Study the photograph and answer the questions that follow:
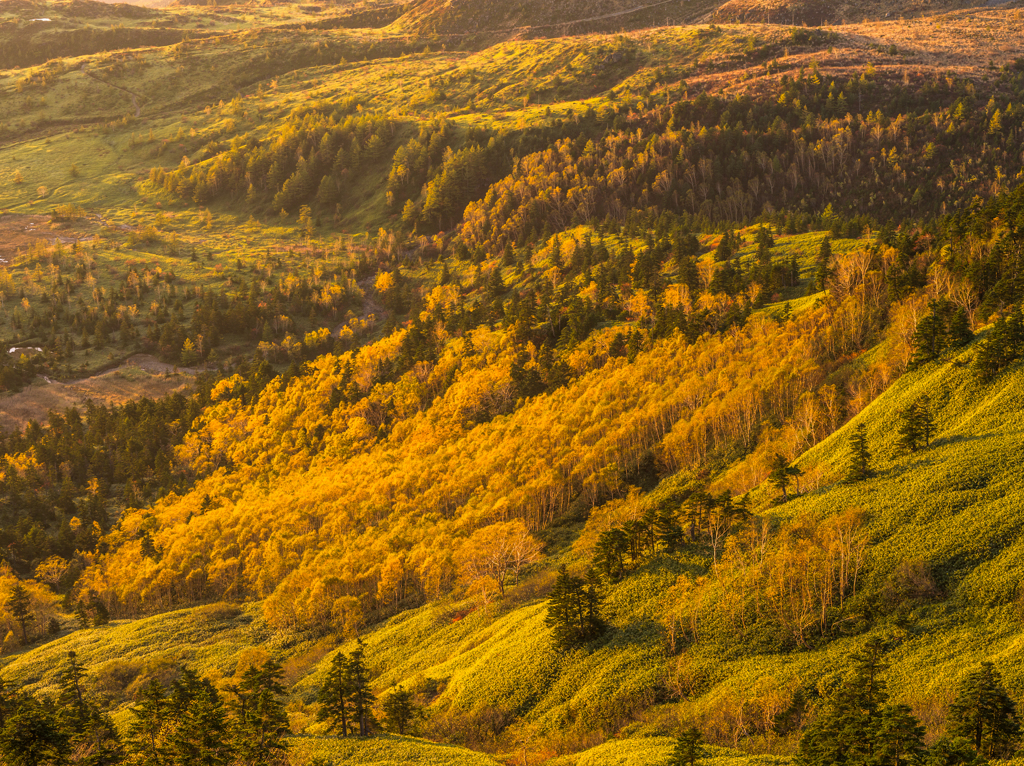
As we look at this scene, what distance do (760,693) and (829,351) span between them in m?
79.9

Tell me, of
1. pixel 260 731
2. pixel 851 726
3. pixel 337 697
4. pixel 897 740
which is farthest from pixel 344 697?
pixel 897 740

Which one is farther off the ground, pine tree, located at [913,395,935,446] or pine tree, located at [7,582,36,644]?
pine tree, located at [913,395,935,446]

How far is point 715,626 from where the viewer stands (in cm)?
7831

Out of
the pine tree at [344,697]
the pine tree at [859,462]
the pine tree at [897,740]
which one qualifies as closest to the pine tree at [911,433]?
the pine tree at [859,462]

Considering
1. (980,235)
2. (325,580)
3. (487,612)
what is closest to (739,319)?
(980,235)

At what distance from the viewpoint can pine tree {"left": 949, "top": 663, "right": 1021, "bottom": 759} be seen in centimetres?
5125

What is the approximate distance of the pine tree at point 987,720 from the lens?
51250 millimetres

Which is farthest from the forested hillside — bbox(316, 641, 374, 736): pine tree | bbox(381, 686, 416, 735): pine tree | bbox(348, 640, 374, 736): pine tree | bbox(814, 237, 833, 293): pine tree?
bbox(814, 237, 833, 293): pine tree

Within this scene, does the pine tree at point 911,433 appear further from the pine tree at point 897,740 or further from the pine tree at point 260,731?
the pine tree at point 260,731

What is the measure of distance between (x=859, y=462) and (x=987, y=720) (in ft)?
136

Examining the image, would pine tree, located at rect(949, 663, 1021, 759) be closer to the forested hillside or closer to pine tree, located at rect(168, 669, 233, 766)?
the forested hillside

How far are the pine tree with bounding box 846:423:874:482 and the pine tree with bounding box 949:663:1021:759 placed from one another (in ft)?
125

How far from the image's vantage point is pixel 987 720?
51.2 metres

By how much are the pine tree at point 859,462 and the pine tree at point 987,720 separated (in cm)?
3815
